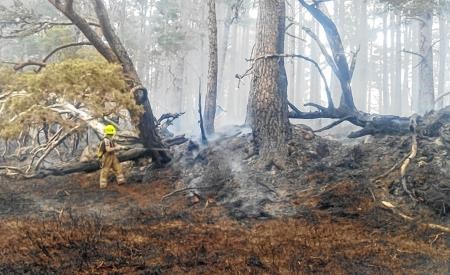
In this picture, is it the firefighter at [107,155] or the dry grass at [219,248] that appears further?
the firefighter at [107,155]

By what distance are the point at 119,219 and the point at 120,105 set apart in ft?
10.0

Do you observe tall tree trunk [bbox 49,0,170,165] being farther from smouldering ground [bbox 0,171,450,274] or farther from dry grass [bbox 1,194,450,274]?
dry grass [bbox 1,194,450,274]

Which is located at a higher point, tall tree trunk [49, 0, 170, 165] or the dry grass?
tall tree trunk [49, 0, 170, 165]

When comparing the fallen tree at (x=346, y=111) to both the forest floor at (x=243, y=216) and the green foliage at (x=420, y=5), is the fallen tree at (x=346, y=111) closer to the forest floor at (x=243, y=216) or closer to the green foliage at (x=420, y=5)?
the forest floor at (x=243, y=216)

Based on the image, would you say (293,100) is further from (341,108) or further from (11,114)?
(11,114)

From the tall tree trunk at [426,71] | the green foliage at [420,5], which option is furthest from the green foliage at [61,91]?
the tall tree trunk at [426,71]

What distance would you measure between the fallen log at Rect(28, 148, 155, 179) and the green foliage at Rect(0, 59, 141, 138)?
1.12 m

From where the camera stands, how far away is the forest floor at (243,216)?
13.7ft

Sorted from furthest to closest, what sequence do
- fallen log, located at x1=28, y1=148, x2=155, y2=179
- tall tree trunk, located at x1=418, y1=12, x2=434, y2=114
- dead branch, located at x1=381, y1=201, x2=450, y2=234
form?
tall tree trunk, located at x1=418, y1=12, x2=434, y2=114 < fallen log, located at x1=28, y1=148, x2=155, y2=179 < dead branch, located at x1=381, y1=201, x2=450, y2=234

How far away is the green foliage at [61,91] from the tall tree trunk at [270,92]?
9.71ft

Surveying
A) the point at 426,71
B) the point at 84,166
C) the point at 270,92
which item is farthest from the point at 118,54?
the point at 426,71

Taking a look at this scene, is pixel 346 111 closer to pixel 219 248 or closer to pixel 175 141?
pixel 175 141

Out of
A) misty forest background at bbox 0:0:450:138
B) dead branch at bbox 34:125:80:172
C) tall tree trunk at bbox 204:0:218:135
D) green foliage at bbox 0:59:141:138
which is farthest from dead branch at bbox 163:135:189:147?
misty forest background at bbox 0:0:450:138

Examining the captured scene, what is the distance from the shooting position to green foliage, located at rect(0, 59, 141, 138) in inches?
317
